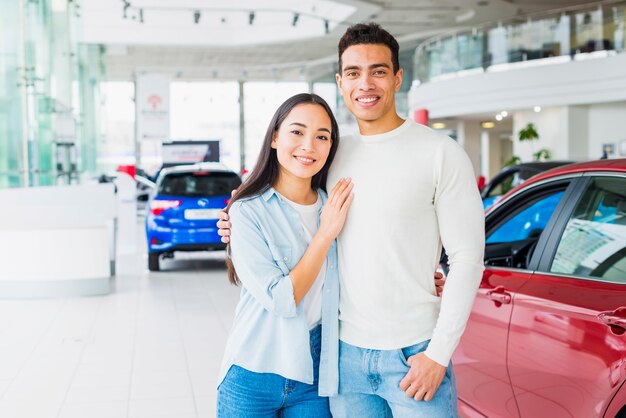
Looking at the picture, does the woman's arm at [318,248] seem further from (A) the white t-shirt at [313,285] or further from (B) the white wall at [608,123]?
(B) the white wall at [608,123]

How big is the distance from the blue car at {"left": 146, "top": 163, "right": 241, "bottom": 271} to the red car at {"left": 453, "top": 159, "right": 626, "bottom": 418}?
751 cm

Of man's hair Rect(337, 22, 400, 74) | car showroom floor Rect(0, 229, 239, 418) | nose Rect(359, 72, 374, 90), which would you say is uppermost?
man's hair Rect(337, 22, 400, 74)

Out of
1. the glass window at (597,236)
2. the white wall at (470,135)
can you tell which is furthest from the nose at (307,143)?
the white wall at (470,135)

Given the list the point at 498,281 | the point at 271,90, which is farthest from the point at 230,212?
the point at 271,90

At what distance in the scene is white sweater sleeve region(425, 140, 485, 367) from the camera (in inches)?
77.4

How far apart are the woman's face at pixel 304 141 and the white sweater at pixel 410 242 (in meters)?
0.11

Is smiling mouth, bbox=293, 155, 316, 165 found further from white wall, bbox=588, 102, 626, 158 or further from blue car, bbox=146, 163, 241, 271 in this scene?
white wall, bbox=588, 102, 626, 158

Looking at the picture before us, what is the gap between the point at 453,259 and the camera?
2.02 meters

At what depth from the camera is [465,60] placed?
21016mm

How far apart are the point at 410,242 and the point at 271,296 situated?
378 millimetres

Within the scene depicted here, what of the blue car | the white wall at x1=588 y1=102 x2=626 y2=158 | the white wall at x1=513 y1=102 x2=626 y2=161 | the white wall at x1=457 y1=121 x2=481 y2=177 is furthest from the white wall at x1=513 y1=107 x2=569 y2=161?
the blue car

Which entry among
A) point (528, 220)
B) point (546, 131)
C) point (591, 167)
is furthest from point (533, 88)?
point (591, 167)

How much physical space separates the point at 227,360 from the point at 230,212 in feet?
1.30

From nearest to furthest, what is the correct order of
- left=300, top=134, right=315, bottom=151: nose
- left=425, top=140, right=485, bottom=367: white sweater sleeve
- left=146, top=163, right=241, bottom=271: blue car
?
left=425, top=140, right=485, bottom=367: white sweater sleeve < left=300, top=134, right=315, bottom=151: nose < left=146, top=163, right=241, bottom=271: blue car
